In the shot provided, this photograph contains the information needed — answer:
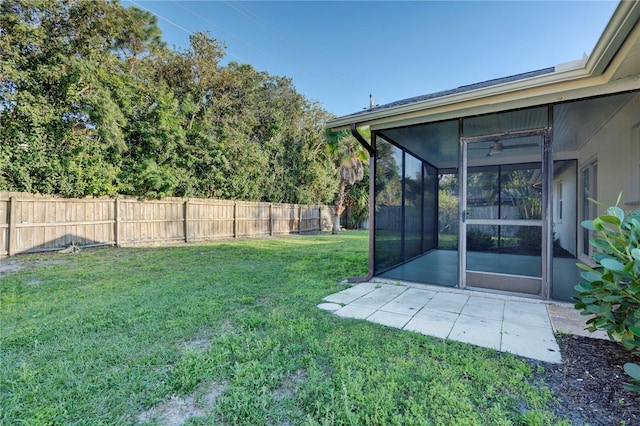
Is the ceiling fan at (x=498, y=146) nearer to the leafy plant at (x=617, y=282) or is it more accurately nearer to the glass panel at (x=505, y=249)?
the glass panel at (x=505, y=249)

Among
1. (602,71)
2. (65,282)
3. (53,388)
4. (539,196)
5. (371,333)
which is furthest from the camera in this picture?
(65,282)

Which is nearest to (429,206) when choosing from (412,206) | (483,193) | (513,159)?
(412,206)

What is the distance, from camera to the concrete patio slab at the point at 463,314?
2.42 meters

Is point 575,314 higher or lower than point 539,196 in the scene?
lower

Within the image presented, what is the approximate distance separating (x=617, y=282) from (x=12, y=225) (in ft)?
31.5

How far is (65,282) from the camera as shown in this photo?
4395mm

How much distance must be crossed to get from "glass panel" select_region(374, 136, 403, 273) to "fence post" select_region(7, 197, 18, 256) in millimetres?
7589

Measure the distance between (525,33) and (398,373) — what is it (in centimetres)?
811

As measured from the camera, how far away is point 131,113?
341 inches

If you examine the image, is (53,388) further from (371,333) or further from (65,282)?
(65,282)

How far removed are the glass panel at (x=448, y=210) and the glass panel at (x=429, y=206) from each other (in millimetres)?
127

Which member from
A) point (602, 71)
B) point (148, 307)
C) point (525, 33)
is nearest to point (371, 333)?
point (148, 307)

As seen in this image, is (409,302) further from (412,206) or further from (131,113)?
(131,113)

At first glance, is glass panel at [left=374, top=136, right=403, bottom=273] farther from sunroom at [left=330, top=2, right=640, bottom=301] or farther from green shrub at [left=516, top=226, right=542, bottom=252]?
green shrub at [left=516, top=226, right=542, bottom=252]
